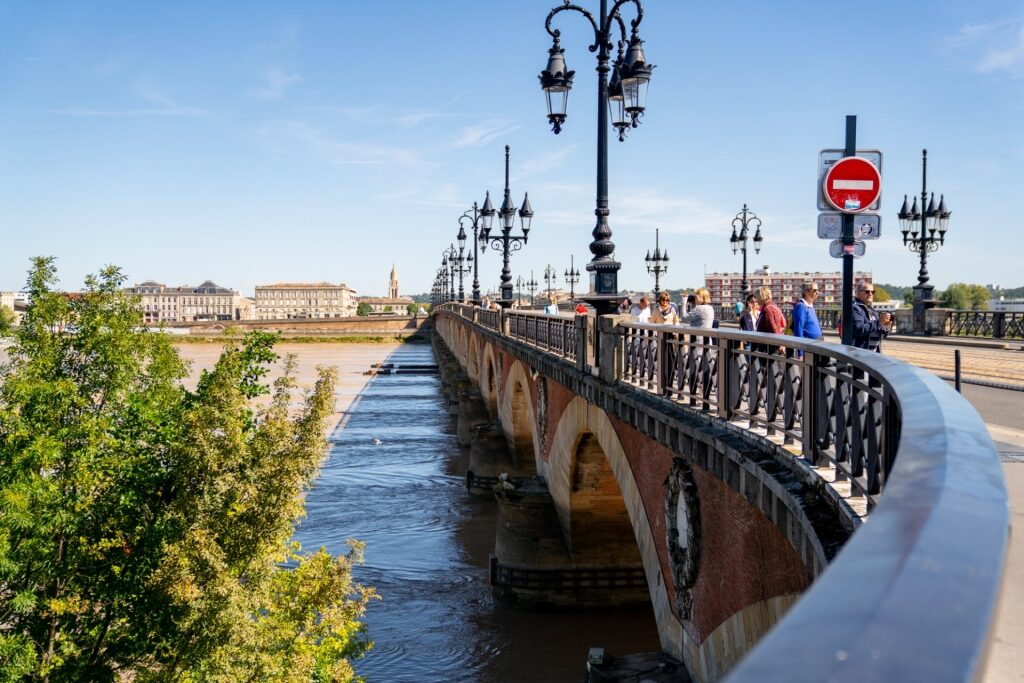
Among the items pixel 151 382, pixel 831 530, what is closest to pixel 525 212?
pixel 151 382

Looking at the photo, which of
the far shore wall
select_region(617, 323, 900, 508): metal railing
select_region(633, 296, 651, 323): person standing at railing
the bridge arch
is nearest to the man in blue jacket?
select_region(617, 323, 900, 508): metal railing

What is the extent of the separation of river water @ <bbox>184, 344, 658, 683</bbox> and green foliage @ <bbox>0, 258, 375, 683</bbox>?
272 cm

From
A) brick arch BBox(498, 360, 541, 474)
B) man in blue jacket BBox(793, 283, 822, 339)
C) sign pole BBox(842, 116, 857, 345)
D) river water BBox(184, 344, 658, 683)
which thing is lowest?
river water BBox(184, 344, 658, 683)

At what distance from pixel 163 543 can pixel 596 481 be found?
8.23 m

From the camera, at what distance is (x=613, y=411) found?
1276cm

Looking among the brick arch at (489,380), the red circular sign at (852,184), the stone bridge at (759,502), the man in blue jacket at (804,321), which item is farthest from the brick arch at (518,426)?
the red circular sign at (852,184)

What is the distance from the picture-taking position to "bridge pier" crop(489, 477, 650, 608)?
66.9 feet

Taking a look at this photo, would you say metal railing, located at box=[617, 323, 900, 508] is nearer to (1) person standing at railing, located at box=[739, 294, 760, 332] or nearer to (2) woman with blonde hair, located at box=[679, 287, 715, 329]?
(2) woman with blonde hair, located at box=[679, 287, 715, 329]

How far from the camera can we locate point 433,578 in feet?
74.2

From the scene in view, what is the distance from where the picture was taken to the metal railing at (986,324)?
29500mm

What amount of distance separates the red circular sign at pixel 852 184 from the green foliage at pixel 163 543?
842 centimetres

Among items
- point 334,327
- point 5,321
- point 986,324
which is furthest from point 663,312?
point 334,327

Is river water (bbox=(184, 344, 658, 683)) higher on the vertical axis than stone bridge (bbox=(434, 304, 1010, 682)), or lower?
lower

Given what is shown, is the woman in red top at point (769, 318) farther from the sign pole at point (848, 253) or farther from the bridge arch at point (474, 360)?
the bridge arch at point (474, 360)
